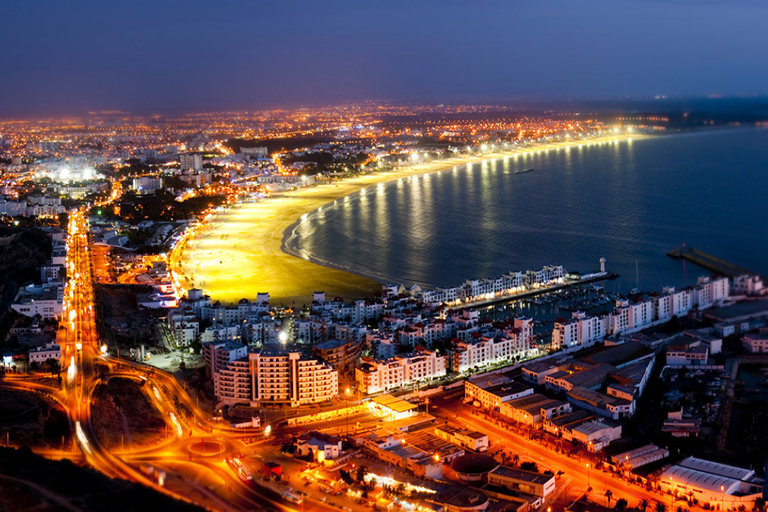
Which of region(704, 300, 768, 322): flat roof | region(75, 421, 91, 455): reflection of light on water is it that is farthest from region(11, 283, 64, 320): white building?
region(704, 300, 768, 322): flat roof

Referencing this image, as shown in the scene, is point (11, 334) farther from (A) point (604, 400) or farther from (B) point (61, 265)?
(A) point (604, 400)

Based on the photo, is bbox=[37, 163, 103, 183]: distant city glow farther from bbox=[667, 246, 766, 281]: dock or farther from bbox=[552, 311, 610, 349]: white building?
bbox=[552, 311, 610, 349]: white building

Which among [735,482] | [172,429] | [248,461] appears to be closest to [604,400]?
[735,482]

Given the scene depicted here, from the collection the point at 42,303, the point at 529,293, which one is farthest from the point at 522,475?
the point at 42,303

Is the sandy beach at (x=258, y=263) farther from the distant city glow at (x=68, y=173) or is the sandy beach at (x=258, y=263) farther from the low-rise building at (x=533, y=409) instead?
the distant city glow at (x=68, y=173)

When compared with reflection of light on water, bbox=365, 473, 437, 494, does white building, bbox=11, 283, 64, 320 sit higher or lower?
higher

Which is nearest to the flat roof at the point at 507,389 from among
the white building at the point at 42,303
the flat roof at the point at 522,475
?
the flat roof at the point at 522,475

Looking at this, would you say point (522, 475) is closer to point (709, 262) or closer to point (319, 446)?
point (319, 446)

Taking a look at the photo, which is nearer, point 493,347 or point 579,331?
point 493,347

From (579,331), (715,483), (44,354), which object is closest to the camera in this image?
(715,483)
